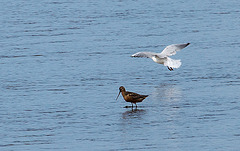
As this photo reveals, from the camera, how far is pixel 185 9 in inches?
912

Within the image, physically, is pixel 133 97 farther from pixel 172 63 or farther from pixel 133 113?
pixel 172 63

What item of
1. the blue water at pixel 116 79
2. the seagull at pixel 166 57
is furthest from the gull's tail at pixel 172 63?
the blue water at pixel 116 79

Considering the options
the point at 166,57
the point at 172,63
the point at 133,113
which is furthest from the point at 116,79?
the point at 133,113

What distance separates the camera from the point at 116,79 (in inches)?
516

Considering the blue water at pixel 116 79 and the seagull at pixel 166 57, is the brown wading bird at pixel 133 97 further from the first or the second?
the seagull at pixel 166 57

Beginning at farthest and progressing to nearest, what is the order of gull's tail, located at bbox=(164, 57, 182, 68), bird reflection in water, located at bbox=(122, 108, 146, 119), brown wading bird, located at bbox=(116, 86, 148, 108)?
gull's tail, located at bbox=(164, 57, 182, 68)
brown wading bird, located at bbox=(116, 86, 148, 108)
bird reflection in water, located at bbox=(122, 108, 146, 119)

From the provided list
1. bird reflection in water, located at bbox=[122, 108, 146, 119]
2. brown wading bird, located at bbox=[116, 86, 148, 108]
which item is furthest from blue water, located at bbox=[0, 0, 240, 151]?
brown wading bird, located at bbox=[116, 86, 148, 108]

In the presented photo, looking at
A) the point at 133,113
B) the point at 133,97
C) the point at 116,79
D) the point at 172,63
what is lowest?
the point at 133,113

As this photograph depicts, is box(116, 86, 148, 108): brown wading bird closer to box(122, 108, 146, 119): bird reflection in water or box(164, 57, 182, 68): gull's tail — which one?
box(122, 108, 146, 119): bird reflection in water

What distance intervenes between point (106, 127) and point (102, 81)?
11.5 ft

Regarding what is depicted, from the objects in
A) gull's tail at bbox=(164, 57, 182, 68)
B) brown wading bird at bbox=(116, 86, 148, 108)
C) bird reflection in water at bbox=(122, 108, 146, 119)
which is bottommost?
bird reflection in water at bbox=(122, 108, 146, 119)

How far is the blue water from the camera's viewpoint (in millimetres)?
9008

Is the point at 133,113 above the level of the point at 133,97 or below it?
below

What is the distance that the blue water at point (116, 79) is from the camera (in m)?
9.01
